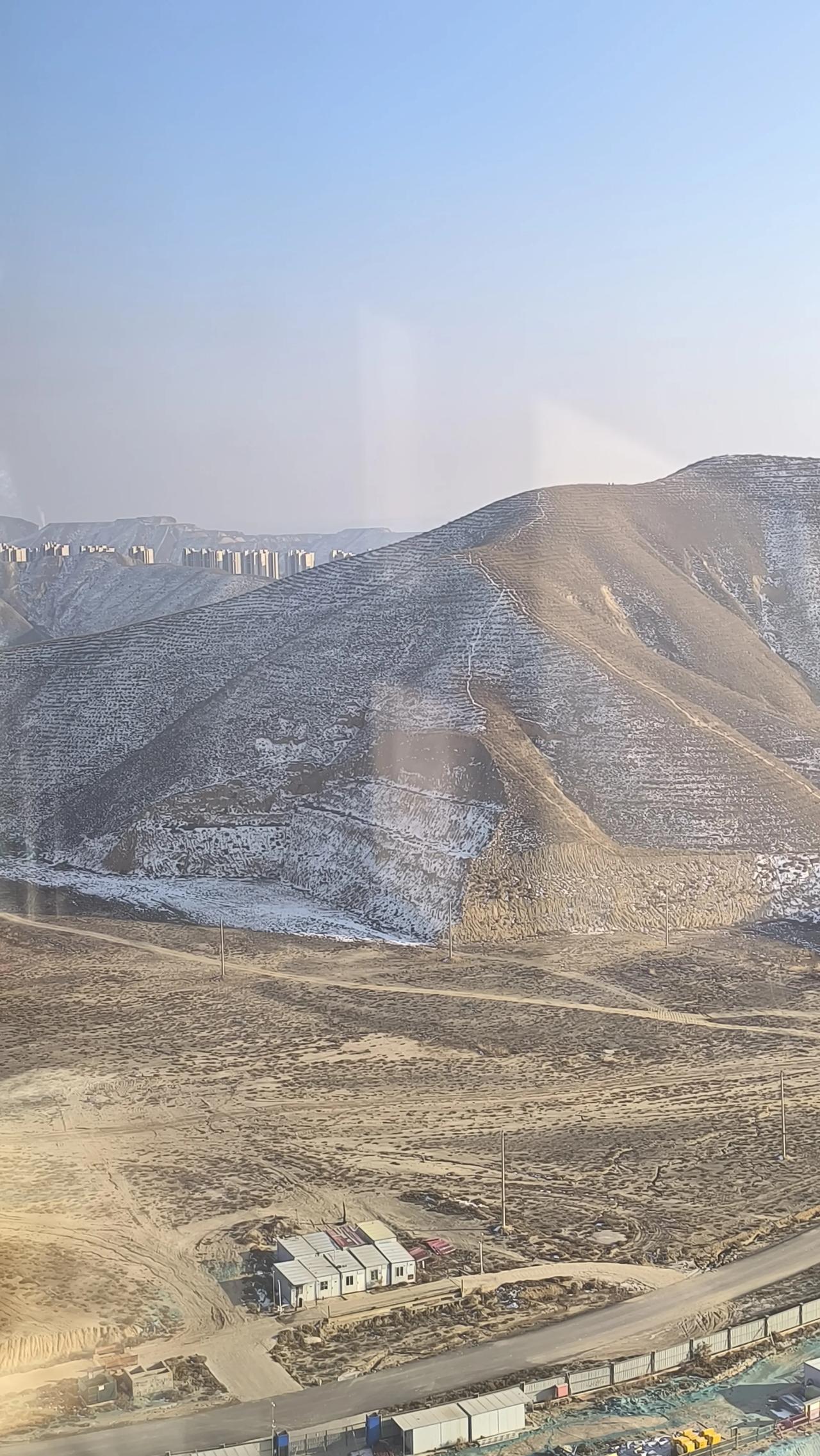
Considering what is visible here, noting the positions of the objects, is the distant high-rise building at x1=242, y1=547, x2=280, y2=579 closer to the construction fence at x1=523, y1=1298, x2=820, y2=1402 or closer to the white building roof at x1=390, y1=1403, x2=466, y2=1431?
the construction fence at x1=523, y1=1298, x2=820, y2=1402

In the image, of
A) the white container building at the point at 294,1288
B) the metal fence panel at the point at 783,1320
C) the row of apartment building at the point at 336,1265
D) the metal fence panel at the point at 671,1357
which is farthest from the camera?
the row of apartment building at the point at 336,1265

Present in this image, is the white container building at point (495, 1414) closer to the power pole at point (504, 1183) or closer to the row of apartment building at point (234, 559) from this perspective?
the power pole at point (504, 1183)

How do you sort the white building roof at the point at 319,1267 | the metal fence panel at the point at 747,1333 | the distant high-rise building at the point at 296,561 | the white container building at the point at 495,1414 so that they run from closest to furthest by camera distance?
the white container building at the point at 495,1414, the metal fence panel at the point at 747,1333, the white building roof at the point at 319,1267, the distant high-rise building at the point at 296,561

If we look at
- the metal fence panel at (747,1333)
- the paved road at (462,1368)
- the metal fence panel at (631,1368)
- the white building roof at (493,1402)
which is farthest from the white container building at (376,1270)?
the metal fence panel at (747,1333)

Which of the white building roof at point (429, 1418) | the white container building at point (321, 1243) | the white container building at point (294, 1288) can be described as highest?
the white container building at point (321, 1243)

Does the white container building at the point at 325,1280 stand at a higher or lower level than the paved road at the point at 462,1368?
higher

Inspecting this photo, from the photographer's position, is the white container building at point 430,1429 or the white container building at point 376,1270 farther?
the white container building at point 376,1270
